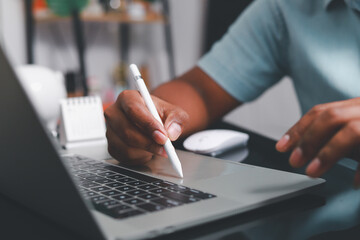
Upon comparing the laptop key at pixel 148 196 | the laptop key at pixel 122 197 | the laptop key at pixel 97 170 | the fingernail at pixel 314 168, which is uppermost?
the fingernail at pixel 314 168

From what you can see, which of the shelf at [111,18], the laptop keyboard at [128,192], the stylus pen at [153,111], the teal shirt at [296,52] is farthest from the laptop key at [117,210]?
the shelf at [111,18]

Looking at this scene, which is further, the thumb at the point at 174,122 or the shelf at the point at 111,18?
the shelf at the point at 111,18

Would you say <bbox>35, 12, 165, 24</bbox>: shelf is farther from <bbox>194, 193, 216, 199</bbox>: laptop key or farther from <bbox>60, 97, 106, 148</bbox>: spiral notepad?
<bbox>194, 193, 216, 199</bbox>: laptop key

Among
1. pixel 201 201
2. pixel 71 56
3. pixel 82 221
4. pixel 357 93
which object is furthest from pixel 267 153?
pixel 71 56

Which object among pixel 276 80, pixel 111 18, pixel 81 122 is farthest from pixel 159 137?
pixel 111 18

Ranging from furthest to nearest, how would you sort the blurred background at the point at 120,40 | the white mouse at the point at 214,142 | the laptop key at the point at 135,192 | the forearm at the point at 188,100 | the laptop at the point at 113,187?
the blurred background at the point at 120,40, the forearm at the point at 188,100, the white mouse at the point at 214,142, the laptop key at the point at 135,192, the laptop at the point at 113,187

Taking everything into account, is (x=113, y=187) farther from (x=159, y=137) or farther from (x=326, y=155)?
(x=326, y=155)

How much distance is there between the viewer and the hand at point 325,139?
335 mm

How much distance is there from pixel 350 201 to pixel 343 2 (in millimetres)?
439

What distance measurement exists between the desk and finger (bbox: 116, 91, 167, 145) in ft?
0.54

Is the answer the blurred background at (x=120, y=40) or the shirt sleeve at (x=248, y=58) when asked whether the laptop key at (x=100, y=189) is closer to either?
the shirt sleeve at (x=248, y=58)

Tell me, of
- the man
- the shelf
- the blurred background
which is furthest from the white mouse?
the shelf

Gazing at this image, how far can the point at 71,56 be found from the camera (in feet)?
7.32

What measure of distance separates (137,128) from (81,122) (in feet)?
0.77
